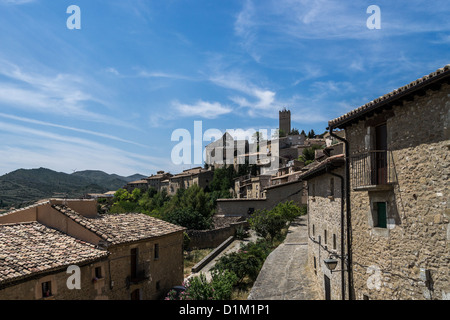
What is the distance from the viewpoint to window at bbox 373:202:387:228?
779 centimetres

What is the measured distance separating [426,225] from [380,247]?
169 centimetres

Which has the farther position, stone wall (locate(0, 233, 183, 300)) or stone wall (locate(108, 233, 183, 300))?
stone wall (locate(108, 233, 183, 300))

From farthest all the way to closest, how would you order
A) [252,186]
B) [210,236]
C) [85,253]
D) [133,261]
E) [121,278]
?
[252,186] < [210,236] < [133,261] < [121,278] < [85,253]

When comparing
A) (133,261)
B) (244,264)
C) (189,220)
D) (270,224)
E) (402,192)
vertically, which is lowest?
(244,264)

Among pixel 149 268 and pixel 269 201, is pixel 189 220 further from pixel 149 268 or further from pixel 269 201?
pixel 149 268

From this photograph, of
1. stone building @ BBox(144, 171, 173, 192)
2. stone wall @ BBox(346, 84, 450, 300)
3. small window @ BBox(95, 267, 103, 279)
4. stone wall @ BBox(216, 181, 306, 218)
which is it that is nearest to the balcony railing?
stone wall @ BBox(346, 84, 450, 300)

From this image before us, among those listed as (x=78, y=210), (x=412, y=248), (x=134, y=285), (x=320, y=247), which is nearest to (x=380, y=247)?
(x=412, y=248)

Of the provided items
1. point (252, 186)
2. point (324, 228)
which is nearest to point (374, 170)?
point (324, 228)

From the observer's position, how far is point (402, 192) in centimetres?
704

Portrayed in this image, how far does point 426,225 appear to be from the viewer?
636cm

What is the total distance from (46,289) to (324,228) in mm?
10155

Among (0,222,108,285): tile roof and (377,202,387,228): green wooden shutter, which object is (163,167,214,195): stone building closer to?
(0,222,108,285): tile roof

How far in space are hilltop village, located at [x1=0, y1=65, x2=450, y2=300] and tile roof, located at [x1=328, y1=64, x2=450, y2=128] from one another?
2cm
